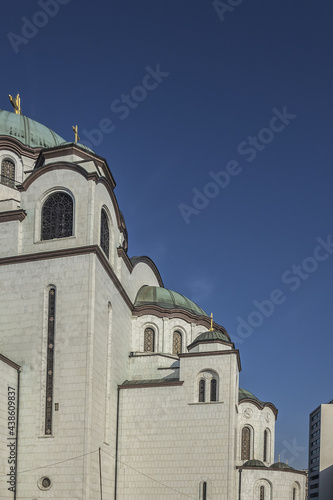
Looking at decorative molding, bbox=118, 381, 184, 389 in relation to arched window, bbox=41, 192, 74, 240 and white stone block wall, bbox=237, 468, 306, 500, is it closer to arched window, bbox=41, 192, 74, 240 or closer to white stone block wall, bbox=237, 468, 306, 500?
white stone block wall, bbox=237, 468, 306, 500

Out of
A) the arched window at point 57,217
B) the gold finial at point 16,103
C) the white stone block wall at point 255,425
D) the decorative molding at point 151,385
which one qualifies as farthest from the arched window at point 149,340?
the gold finial at point 16,103

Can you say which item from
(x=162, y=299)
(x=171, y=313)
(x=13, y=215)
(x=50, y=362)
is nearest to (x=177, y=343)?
(x=171, y=313)

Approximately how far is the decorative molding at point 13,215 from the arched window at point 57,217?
3.33 feet

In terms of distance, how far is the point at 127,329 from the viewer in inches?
1396

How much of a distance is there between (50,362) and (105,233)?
726 cm

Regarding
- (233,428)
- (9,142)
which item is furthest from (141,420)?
(9,142)

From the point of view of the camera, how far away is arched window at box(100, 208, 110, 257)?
31.8 m

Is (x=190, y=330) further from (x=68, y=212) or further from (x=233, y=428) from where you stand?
(x=68, y=212)

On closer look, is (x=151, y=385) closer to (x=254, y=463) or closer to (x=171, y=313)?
(x=171, y=313)

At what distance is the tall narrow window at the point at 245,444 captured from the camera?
39188 millimetres

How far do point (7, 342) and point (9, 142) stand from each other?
1410 centimetres

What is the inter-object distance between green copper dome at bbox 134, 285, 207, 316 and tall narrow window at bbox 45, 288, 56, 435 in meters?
8.46

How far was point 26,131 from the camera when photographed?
132ft

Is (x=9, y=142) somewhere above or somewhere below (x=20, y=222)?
above
